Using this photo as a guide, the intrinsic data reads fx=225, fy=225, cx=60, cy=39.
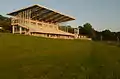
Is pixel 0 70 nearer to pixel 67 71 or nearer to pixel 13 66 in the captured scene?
pixel 13 66

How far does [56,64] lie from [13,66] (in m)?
2.32

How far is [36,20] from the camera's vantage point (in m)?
39.5

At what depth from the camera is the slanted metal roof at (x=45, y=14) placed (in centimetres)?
3648

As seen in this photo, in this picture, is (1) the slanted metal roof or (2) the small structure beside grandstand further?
(1) the slanted metal roof

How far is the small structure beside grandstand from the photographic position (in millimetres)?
32537

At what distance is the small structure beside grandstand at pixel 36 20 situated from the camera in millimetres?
32537

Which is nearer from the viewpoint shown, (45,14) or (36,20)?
(36,20)

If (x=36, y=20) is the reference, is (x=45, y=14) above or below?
above

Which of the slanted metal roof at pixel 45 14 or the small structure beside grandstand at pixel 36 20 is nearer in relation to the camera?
the small structure beside grandstand at pixel 36 20

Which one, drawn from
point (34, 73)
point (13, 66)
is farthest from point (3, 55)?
point (34, 73)

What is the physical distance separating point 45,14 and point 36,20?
1.95 m

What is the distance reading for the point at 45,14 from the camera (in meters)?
40.0

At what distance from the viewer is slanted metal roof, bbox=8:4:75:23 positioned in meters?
36.5

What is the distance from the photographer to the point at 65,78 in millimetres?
8844
